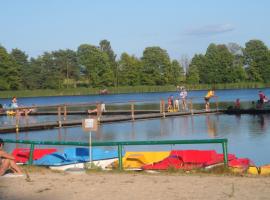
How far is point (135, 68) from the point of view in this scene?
106 meters

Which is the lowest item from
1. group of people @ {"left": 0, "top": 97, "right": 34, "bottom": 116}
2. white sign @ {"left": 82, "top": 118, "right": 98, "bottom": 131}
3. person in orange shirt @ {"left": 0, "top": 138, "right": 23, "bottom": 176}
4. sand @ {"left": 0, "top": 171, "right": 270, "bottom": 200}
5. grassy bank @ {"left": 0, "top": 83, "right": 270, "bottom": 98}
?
sand @ {"left": 0, "top": 171, "right": 270, "bottom": 200}

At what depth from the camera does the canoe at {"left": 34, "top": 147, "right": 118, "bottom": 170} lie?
41.5 ft

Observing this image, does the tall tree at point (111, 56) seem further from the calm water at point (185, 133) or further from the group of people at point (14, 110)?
the calm water at point (185, 133)

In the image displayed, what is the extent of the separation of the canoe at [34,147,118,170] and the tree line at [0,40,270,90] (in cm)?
8748

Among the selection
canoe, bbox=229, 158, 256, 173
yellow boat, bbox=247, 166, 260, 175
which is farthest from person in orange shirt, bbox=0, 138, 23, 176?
yellow boat, bbox=247, 166, 260, 175

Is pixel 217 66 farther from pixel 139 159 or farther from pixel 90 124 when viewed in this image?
pixel 90 124

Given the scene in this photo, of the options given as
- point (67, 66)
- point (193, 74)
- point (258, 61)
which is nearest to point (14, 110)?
point (67, 66)

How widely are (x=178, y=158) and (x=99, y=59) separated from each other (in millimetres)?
95611

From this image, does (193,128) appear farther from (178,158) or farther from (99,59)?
(99,59)

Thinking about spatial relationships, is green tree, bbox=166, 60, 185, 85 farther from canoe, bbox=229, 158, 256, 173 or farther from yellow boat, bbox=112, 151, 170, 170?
canoe, bbox=229, 158, 256, 173

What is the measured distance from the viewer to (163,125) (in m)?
28.3

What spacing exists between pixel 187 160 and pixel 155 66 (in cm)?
9498

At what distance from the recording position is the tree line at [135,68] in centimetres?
10319

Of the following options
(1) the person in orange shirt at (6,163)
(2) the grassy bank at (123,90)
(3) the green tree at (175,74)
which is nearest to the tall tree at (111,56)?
(2) the grassy bank at (123,90)
